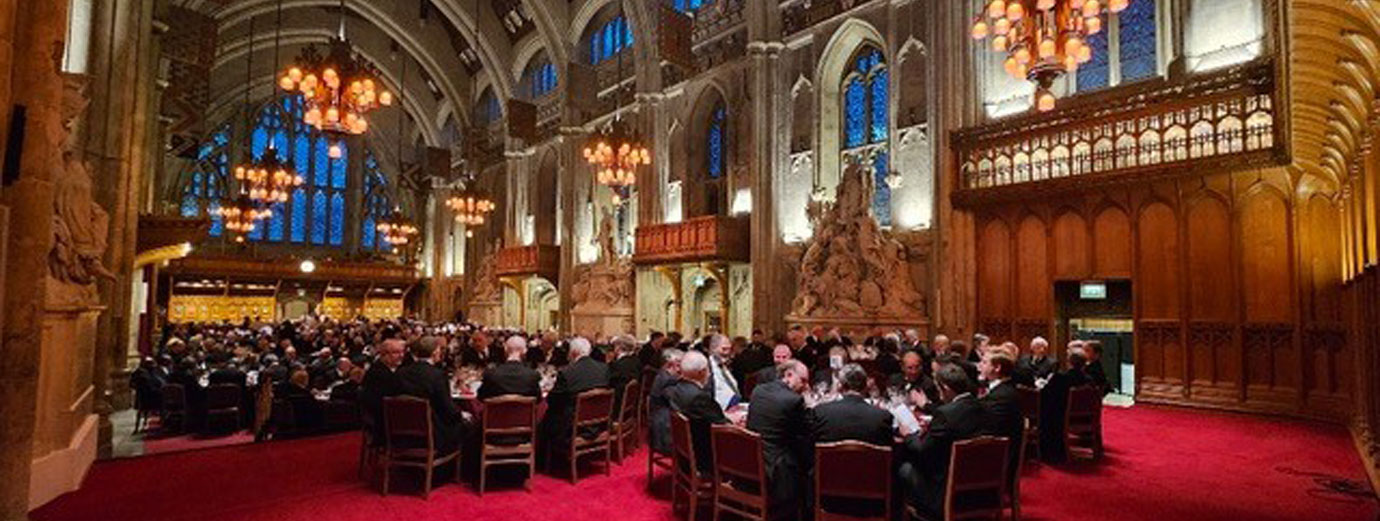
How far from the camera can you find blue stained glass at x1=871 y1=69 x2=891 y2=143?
15719 millimetres

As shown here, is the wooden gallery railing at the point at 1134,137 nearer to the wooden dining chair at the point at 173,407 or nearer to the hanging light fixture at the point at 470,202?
the hanging light fixture at the point at 470,202

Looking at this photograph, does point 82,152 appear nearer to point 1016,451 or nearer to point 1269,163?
point 1016,451

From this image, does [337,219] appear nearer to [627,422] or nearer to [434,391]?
[627,422]

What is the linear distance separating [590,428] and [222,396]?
5.71m

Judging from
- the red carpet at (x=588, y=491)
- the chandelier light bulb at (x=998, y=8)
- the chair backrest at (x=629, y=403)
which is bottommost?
the red carpet at (x=588, y=491)

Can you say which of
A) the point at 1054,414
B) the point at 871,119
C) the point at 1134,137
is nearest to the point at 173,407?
the point at 1054,414

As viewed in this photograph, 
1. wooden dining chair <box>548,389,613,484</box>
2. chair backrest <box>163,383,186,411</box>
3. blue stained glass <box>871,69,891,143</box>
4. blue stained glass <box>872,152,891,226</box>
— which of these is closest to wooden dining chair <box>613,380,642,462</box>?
wooden dining chair <box>548,389,613,484</box>

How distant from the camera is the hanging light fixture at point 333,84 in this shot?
10.8m

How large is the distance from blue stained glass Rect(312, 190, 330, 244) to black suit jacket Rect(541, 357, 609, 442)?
111 ft

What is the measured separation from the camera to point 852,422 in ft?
14.1

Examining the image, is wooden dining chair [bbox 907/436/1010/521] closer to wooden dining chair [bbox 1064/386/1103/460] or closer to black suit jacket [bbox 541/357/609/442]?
wooden dining chair [bbox 1064/386/1103/460]

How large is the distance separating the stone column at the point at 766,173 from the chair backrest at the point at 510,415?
11.0 meters

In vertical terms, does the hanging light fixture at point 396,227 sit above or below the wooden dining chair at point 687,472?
above

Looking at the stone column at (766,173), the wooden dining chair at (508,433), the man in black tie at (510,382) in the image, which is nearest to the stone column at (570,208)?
the stone column at (766,173)
